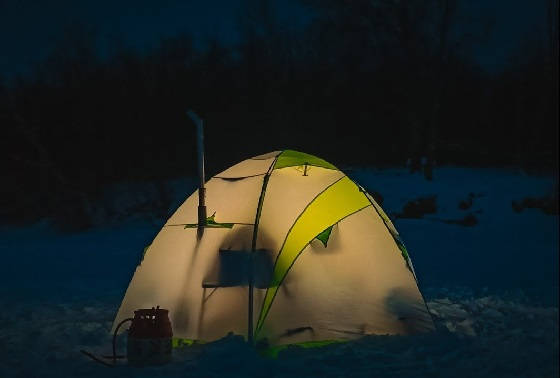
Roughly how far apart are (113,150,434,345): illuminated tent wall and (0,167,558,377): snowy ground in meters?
0.27

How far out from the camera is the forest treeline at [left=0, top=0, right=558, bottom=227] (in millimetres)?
17422

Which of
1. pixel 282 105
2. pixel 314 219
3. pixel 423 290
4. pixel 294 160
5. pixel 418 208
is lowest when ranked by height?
pixel 423 290

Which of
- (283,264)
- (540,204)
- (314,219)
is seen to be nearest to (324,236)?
(314,219)

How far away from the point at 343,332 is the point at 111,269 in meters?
5.71

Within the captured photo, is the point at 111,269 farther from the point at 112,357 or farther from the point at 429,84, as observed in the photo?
the point at 429,84

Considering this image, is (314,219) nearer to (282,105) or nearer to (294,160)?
(294,160)

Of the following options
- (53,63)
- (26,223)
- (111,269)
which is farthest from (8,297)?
(53,63)

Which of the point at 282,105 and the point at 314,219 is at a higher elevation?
the point at 282,105

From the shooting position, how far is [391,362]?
5.47 m

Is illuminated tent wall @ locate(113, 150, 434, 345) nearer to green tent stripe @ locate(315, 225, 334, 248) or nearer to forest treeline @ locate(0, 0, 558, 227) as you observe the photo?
green tent stripe @ locate(315, 225, 334, 248)

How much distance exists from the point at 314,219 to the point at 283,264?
1.81ft

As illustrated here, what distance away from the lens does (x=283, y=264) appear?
607cm

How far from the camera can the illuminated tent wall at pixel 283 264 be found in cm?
604

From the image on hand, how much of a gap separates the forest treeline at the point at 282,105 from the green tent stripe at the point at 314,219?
10.5 m
